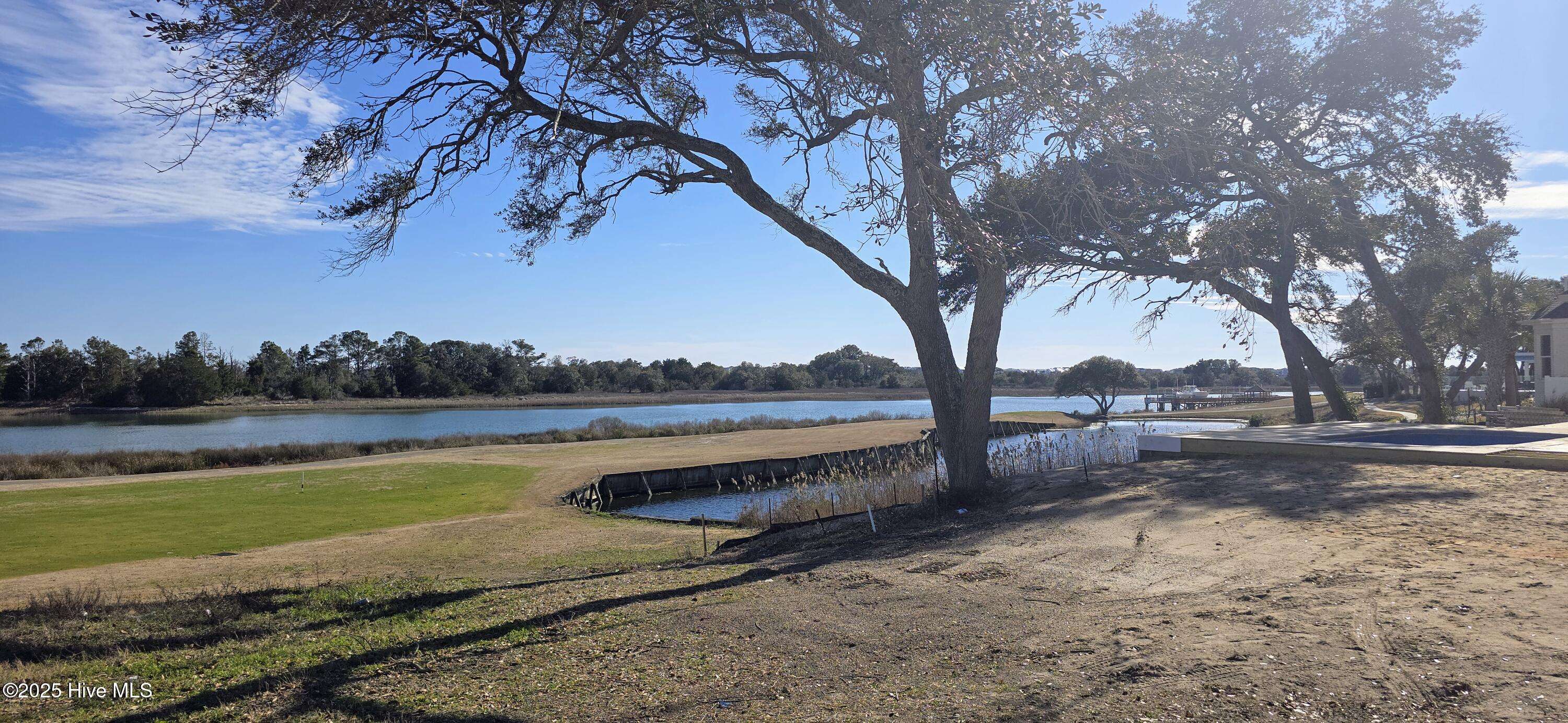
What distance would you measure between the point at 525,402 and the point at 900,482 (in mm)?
91677

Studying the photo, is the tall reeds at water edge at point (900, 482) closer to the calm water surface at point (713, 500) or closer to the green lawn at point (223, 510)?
the calm water surface at point (713, 500)

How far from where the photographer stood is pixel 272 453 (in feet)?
98.2

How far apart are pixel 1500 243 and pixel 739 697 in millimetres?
30906

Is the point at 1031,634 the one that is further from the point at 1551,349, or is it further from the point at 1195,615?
the point at 1551,349

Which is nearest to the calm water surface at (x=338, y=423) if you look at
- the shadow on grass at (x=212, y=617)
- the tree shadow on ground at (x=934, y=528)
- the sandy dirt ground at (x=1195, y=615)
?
the shadow on grass at (x=212, y=617)

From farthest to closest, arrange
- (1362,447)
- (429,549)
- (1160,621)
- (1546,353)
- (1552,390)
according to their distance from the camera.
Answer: (1546,353) → (1552,390) → (429,549) → (1362,447) → (1160,621)

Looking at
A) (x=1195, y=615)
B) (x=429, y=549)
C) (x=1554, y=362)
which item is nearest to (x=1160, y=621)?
(x=1195, y=615)

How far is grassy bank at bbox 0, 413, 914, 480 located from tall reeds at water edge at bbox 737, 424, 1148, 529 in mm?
22076

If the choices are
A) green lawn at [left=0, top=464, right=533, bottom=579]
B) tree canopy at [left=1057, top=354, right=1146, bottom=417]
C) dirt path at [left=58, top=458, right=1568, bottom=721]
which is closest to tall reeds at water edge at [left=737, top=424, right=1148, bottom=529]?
dirt path at [left=58, top=458, right=1568, bottom=721]

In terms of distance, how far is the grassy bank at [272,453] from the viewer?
24922mm

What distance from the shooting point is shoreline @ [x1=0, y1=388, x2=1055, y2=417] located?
251ft

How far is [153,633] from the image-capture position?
5719 mm

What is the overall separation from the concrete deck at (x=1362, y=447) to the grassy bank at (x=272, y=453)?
2884cm

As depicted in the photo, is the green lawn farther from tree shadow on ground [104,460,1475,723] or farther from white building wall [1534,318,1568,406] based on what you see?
white building wall [1534,318,1568,406]
